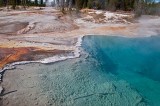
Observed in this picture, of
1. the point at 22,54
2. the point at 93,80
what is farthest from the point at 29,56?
the point at 93,80

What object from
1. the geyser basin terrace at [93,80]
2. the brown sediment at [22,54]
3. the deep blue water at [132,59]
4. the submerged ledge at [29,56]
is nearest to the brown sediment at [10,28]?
the deep blue water at [132,59]

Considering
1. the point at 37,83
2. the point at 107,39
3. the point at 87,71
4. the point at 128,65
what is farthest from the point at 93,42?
the point at 37,83

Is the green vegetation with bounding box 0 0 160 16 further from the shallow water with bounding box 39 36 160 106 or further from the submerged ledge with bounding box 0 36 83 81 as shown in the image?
the submerged ledge with bounding box 0 36 83 81

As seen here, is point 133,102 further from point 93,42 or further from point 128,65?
point 93,42

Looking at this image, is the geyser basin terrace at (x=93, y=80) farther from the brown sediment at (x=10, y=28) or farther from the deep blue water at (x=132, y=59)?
the brown sediment at (x=10, y=28)

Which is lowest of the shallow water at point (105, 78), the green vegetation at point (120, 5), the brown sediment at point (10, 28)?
the shallow water at point (105, 78)

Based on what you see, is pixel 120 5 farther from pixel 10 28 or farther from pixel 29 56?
pixel 29 56

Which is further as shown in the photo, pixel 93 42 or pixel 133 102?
pixel 93 42

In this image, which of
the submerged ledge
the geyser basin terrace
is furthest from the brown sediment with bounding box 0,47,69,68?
the geyser basin terrace
